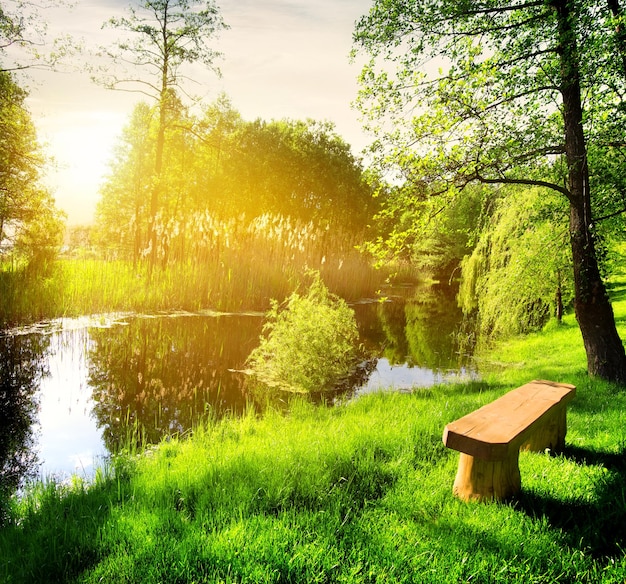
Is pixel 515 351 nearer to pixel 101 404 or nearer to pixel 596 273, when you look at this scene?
pixel 596 273

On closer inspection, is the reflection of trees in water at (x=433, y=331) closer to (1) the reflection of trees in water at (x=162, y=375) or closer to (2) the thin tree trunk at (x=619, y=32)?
(1) the reflection of trees in water at (x=162, y=375)

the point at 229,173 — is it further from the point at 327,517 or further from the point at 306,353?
the point at 327,517

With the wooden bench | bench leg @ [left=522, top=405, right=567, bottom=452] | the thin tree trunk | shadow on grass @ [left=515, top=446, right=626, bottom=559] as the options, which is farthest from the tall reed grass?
shadow on grass @ [left=515, top=446, right=626, bottom=559]

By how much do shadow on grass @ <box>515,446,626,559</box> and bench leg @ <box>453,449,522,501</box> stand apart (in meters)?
0.12

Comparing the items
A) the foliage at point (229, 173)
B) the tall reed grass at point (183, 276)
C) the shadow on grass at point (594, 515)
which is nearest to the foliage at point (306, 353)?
the shadow on grass at point (594, 515)

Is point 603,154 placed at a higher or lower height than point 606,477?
higher

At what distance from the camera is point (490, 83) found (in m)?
5.94

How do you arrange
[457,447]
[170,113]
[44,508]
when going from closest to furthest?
[457,447], [44,508], [170,113]

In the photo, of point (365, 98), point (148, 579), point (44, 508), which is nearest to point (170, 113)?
point (365, 98)

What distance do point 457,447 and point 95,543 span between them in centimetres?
219

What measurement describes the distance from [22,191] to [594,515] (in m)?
15.1

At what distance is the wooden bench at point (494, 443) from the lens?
277 centimetres

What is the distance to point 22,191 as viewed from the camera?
13.2 metres

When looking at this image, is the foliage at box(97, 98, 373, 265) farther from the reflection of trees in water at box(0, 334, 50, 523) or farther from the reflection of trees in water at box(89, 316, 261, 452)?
the reflection of trees in water at box(0, 334, 50, 523)
